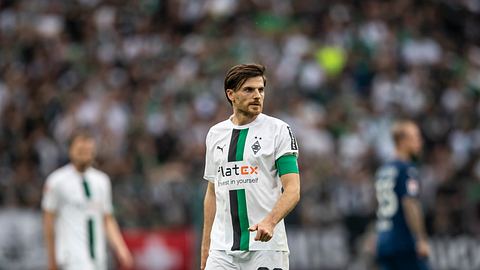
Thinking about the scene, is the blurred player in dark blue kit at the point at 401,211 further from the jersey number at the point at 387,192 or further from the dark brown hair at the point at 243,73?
the dark brown hair at the point at 243,73

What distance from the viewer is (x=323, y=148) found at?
57.9 feet

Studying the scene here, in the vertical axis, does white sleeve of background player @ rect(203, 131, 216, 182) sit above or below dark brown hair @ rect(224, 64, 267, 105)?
below

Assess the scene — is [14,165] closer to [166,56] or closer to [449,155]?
[166,56]

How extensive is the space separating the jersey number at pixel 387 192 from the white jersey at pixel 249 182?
15.2ft

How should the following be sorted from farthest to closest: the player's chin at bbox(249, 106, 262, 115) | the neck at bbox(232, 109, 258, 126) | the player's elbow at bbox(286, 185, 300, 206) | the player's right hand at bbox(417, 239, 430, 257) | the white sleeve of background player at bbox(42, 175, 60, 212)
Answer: the player's right hand at bbox(417, 239, 430, 257)
the white sleeve of background player at bbox(42, 175, 60, 212)
the neck at bbox(232, 109, 258, 126)
the player's chin at bbox(249, 106, 262, 115)
the player's elbow at bbox(286, 185, 300, 206)

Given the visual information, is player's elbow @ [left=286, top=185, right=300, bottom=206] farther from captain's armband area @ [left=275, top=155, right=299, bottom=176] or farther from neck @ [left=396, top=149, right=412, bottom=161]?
neck @ [left=396, top=149, right=412, bottom=161]

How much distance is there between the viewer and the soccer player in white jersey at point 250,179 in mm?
7488

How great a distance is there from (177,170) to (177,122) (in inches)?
67.3

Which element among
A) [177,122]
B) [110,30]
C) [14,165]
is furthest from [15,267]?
[110,30]

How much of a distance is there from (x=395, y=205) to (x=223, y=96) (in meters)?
6.84

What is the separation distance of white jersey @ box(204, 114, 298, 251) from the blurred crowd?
7783 mm

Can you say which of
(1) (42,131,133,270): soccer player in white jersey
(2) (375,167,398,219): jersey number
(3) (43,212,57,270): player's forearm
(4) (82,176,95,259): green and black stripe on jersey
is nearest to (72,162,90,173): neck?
(1) (42,131,133,270): soccer player in white jersey

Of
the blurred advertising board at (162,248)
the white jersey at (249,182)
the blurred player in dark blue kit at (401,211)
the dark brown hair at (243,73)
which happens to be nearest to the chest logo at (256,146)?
the white jersey at (249,182)

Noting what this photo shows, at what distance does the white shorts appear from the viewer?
24.5 ft
